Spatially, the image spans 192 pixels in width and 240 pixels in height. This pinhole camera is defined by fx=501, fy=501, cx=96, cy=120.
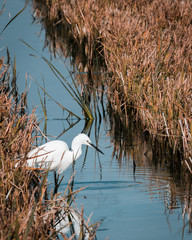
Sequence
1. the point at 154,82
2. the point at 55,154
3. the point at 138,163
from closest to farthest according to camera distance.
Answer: the point at 55,154
the point at 138,163
the point at 154,82

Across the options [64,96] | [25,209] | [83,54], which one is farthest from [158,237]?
[83,54]

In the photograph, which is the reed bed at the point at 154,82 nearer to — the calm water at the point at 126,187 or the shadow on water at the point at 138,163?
the shadow on water at the point at 138,163

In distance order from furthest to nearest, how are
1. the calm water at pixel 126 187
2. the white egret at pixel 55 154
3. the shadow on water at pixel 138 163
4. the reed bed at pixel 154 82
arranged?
the reed bed at pixel 154 82 → the white egret at pixel 55 154 → the shadow on water at pixel 138 163 → the calm water at pixel 126 187

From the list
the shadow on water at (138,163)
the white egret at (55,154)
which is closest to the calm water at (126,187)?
the shadow on water at (138,163)

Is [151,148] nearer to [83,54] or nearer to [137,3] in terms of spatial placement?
[83,54]

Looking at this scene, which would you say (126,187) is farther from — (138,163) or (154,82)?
(154,82)

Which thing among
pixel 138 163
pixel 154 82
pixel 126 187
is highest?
pixel 154 82

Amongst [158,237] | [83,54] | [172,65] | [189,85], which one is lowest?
[158,237]

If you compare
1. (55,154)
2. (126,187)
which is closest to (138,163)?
(126,187)

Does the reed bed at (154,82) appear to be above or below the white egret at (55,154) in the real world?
above

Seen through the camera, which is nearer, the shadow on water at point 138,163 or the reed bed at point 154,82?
the shadow on water at point 138,163

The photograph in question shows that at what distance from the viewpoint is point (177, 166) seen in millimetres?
5977

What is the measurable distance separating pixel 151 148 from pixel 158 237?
276 cm

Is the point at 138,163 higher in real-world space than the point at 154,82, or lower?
lower
